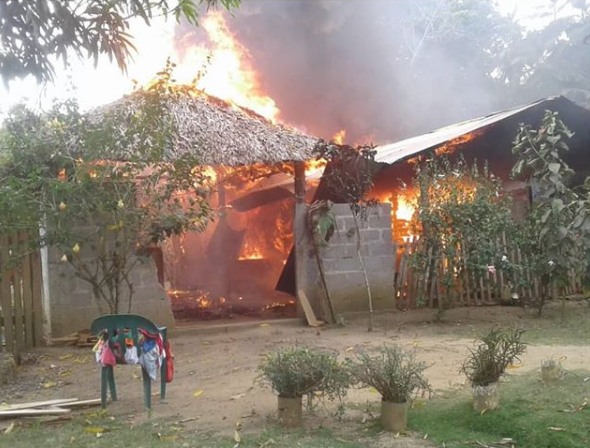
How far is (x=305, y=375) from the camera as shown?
4.30 metres

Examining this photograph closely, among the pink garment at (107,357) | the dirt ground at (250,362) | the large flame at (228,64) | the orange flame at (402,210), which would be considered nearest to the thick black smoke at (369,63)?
the large flame at (228,64)

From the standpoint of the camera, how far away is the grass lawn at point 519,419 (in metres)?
3.97

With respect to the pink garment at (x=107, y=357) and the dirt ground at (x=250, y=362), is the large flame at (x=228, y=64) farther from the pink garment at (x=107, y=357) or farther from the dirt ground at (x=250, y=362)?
the pink garment at (x=107, y=357)

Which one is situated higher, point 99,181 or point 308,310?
point 99,181

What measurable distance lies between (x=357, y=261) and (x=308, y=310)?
113cm

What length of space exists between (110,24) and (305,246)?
5800mm

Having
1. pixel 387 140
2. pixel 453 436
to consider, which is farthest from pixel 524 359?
pixel 387 140

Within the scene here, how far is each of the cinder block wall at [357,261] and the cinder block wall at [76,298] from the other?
101 inches

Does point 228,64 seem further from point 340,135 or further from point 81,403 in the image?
point 81,403

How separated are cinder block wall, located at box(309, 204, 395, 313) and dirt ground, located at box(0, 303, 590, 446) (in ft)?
1.14

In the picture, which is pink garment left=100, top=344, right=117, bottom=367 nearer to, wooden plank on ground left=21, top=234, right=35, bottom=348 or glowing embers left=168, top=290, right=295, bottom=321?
wooden plank on ground left=21, top=234, right=35, bottom=348

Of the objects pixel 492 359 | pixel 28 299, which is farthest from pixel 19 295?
pixel 492 359

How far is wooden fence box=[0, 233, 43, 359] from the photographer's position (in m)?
7.52

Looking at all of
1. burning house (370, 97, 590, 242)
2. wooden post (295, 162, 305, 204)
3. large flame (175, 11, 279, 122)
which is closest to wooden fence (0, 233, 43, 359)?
wooden post (295, 162, 305, 204)
